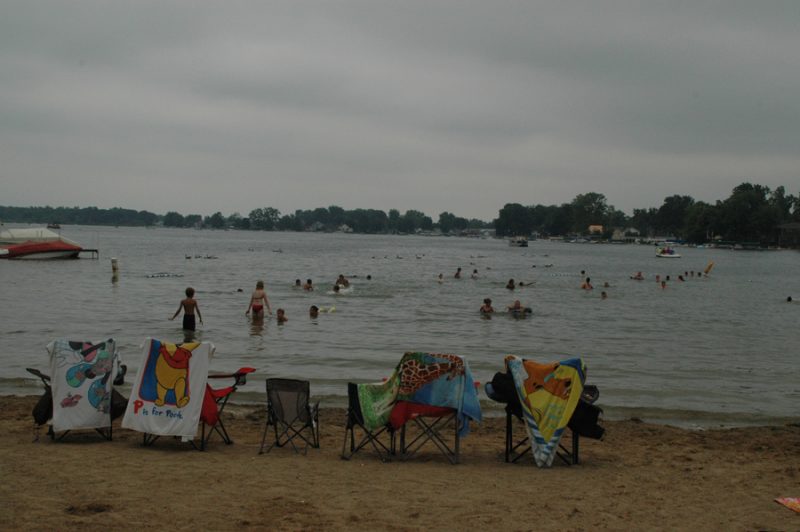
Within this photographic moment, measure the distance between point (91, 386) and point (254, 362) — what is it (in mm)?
8527

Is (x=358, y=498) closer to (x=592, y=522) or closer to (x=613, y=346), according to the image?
(x=592, y=522)

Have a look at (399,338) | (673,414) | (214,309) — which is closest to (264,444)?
(673,414)

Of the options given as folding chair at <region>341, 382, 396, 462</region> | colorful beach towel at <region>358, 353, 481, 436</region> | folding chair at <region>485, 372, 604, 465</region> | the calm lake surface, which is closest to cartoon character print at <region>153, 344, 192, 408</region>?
folding chair at <region>341, 382, 396, 462</region>

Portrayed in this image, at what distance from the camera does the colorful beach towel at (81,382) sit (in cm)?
857

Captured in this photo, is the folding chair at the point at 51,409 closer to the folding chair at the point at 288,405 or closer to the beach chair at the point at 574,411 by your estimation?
the folding chair at the point at 288,405

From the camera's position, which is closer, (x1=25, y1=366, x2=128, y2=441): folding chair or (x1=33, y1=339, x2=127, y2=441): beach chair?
(x1=33, y1=339, x2=127, y2=441): beach chair

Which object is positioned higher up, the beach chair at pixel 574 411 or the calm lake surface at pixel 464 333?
the beach chair at pixel 574 411

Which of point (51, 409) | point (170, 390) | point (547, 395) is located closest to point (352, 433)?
point (170, 390)

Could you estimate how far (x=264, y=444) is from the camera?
909 centimetres

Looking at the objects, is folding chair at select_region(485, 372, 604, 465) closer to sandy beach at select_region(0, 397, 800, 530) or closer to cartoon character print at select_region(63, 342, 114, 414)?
sandy beach at select_region(0, 397, 800, 530)

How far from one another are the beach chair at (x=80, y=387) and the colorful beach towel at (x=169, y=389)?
1.36 ft

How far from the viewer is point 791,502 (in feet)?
23.1

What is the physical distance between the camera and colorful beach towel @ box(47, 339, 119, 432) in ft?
28.1

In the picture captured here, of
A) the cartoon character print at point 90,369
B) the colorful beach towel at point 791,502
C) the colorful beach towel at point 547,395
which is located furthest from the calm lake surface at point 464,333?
the colorful beach towel at point 791,502
